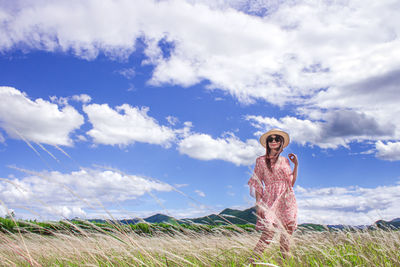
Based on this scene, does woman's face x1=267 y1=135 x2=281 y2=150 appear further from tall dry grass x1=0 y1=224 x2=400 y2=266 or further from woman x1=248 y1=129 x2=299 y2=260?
tall dry grass x1=0 y1=224 x2=400 y2=266

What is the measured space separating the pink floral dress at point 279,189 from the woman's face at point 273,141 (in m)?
0.24

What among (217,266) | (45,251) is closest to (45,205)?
(217,266)

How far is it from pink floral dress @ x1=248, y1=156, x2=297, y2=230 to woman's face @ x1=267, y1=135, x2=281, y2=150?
0.24 m

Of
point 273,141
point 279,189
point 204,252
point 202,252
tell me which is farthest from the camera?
point 273,141

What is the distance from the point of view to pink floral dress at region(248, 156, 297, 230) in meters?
4.45

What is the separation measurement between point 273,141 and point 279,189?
782 millimetres

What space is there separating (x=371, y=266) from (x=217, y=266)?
4.84 ft

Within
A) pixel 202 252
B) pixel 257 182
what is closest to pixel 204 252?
pixel 202 252

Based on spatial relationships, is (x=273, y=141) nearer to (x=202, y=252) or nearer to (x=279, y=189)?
(x=279, y=189)

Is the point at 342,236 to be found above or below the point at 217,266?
above

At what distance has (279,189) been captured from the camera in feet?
15.1

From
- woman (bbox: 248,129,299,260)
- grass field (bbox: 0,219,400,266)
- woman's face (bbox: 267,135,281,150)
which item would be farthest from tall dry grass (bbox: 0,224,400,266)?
woman's face (bbox: 267,135,281,150)

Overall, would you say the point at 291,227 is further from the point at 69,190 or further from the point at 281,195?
the point at 69,190

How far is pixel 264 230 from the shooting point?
12.7ft
